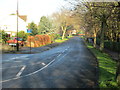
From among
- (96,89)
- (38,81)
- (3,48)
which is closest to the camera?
(96,89)

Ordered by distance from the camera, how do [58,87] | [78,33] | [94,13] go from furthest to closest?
[78,33]
[94,13]
[58,87]

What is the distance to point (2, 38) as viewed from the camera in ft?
121

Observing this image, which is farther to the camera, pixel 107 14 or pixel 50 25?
pixel 50 25

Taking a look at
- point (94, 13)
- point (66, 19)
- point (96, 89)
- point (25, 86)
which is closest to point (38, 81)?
point (25, 86)

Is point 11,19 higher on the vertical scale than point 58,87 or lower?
higher

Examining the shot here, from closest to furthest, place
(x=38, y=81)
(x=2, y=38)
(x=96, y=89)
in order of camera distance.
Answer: (x=96, y=89) < (x=38, y=81) < (x=2, y=38)

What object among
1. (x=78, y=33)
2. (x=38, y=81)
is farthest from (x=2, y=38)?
(x=78, y=33)

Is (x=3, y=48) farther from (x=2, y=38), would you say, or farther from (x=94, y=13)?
(x=94, y=13)

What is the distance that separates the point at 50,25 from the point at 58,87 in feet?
204

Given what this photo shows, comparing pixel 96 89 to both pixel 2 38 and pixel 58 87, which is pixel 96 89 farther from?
pixel 2 38

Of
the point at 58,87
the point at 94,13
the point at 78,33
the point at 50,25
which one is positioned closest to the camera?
the point at 58,87

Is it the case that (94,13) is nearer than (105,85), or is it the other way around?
(105,85)

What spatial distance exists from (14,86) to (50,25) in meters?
61.9

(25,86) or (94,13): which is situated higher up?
(94,13)
